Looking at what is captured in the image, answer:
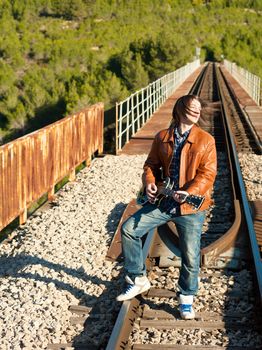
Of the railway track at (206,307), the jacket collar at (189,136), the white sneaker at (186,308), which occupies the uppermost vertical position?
the jacket collar at (189,136)

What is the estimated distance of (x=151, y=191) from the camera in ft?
15.8

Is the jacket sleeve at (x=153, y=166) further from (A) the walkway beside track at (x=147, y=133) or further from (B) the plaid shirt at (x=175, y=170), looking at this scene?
(A) the walkway beside track at (x=147, y=133)

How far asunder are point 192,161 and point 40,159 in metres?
4.72

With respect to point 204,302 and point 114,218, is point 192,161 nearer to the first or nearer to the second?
point 204,302

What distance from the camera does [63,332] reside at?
5.07 m

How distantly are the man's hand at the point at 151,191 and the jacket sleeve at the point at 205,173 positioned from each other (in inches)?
9.1

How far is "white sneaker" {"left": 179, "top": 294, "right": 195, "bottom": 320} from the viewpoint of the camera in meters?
5.11

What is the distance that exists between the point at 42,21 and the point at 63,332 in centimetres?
12436

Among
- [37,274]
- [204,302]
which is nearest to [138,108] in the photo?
[37,274]

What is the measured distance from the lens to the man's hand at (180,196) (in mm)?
4711

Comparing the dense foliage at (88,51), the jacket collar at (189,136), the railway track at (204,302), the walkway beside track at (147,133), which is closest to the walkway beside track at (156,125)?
the walkway beside track at (147,133)

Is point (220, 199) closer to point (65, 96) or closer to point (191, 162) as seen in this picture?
point (191, 162)

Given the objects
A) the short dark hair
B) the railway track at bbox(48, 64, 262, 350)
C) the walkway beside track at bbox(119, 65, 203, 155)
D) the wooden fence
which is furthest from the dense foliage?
the short dark hair

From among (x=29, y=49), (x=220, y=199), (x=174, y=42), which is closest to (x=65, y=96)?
(x=174, y=42)
